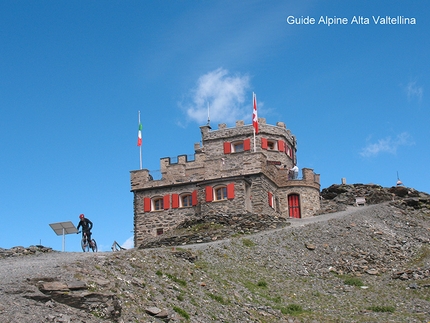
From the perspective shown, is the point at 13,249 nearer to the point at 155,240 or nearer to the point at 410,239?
the point at 155,240

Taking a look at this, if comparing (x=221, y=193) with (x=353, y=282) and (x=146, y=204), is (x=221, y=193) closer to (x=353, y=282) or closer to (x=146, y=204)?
(x=146, y=204)

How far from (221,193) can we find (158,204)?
6.90 m

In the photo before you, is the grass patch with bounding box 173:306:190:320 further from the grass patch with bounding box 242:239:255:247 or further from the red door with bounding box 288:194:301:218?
the red door with bounding box 288:194:301:218

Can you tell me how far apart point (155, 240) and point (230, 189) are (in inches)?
387

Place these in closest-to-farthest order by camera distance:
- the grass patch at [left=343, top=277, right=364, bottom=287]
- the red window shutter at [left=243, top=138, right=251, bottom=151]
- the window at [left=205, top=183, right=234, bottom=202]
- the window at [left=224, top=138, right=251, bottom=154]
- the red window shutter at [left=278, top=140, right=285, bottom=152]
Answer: the grass patch at [left=343, top=277, right=364, bottom=287], the window at [left=205, top=183, right=234, bottom=202], the red window shutter at [left=243, top=138, right=251, bottom=151], the window at [left=224, top=138, right=251, bottom=154], the red window shutter at [left=278, top=140, right=285, bottom=152]

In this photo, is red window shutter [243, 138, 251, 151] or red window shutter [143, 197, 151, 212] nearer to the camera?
red window shutter [143, 197, 151, 212]

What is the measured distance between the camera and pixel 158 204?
64.1 metres

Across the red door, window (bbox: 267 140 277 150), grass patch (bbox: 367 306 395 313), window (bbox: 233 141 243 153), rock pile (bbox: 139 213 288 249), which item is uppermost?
window (bbox: 267 140 277 150)

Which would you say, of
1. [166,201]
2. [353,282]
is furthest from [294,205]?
[353,282]

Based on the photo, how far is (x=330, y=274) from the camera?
44.8 meters

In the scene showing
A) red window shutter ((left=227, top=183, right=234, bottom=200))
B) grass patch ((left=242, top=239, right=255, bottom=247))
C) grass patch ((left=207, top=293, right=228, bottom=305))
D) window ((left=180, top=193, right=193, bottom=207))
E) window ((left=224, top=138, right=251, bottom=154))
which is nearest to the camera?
grass patch ((left=207, top=293, right=228, bottom=305))

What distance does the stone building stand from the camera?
59.9m

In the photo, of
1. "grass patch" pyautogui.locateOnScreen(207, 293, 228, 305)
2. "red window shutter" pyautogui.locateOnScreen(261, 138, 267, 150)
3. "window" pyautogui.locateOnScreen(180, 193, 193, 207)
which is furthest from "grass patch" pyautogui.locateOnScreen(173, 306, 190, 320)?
"red window shutter" pyautogui.locateOnScreen(261, 138, 267, 150)

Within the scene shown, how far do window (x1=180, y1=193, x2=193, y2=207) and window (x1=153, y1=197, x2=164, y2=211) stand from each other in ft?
6.00
